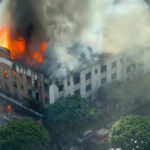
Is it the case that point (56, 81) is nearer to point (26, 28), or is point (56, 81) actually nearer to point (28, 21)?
point (26, 28)

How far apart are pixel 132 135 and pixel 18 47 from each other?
820 inches

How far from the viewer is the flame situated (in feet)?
141

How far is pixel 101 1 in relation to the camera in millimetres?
45000

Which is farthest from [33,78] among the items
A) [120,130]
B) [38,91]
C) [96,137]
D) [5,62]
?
[120,130]

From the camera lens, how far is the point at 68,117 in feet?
123

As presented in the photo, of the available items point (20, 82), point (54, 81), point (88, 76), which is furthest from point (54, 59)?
point (20, 82)

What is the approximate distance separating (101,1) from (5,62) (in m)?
13.6

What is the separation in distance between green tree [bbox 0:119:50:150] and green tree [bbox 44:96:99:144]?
4.12 metres

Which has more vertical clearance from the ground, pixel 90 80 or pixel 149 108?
pixel 90 80

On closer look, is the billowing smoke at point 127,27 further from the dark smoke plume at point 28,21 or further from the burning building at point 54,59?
the dark smoke plume at point 28,21

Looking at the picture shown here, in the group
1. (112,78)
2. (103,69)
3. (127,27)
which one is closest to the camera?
(103,69)

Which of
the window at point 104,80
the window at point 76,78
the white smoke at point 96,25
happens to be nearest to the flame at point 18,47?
the white smoke at point 96,25

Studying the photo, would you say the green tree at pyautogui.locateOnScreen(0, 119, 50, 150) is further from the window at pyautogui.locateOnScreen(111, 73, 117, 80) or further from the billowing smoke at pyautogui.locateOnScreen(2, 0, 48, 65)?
the window at pyautogui.locateOnScreen(111, 73, 117, 80)

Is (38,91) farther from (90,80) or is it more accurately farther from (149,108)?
(149,108)
